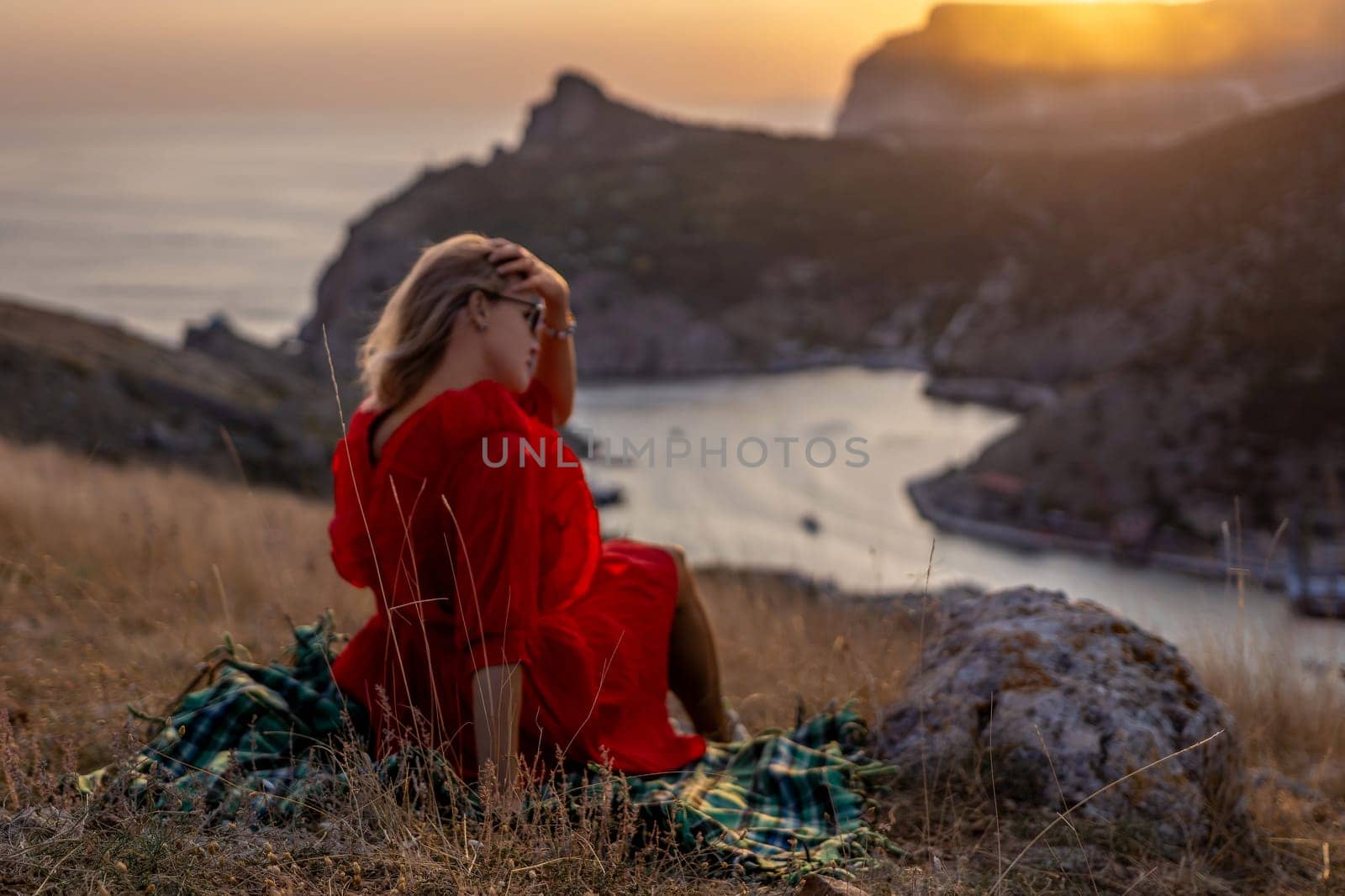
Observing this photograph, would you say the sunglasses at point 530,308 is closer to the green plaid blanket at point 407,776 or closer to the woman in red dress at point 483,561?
the woman in red dress at point 483,561

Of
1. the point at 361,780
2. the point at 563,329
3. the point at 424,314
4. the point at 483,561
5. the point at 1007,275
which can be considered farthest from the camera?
the point at 1007,275

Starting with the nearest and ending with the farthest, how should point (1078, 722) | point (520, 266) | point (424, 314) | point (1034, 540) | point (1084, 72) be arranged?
point (424, 314) < point (520, 266) < point (1078, 722) < point (1034, 540) < point (1084, 72)

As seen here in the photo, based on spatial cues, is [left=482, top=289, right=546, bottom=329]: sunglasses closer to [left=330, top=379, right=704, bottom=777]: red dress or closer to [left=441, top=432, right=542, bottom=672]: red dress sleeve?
[left=330, top=379, right=704, bottom=777]: red dress

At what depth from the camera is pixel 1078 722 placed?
268 centimetres

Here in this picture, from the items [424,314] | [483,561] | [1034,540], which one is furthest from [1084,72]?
[483,561]

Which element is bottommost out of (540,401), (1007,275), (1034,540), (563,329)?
(1034,540)

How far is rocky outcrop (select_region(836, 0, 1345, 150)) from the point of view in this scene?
114 m

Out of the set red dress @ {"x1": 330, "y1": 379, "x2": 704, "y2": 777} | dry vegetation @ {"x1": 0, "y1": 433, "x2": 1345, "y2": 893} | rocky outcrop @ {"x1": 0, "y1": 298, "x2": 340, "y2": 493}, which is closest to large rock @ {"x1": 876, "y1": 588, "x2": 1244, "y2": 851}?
dry vegetation @ {"x1": 0, "y1": 433, "x2": 1345, "y2": 893}

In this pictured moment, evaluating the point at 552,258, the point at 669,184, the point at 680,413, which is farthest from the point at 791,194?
the point at 680,413

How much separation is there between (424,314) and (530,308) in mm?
255

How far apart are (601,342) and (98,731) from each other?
10070 centimetres

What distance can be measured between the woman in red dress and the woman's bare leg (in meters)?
0.07

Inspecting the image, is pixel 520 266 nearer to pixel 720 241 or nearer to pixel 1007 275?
pixel 1007 275

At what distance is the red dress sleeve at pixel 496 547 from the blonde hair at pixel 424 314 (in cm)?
28
